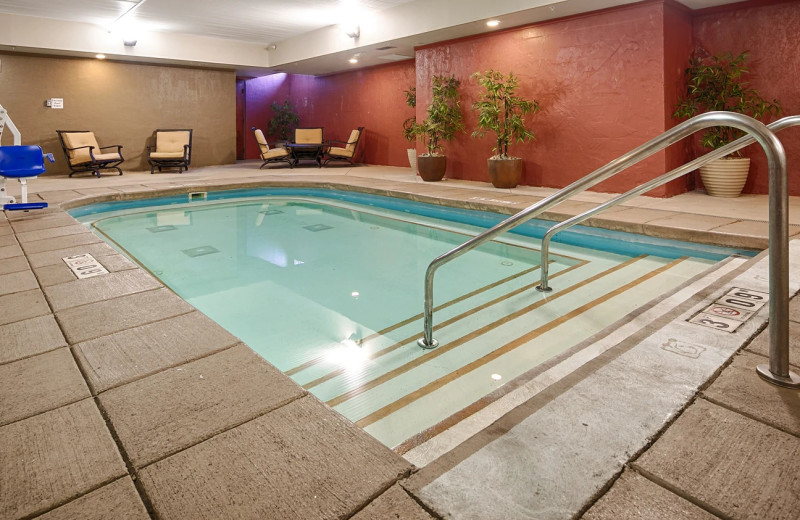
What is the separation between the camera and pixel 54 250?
3.48 m

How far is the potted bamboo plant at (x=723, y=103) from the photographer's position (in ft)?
18.6

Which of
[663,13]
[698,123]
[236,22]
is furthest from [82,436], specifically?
[236,22]

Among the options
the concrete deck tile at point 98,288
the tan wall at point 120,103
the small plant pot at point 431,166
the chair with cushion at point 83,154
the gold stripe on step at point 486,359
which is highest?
the tan wall at point 120,103

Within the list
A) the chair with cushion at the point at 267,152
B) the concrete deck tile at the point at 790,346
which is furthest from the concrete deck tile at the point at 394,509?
the chair with cushion at the point at 267,152

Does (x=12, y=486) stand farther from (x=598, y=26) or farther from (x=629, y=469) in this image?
(x=598, y=26)

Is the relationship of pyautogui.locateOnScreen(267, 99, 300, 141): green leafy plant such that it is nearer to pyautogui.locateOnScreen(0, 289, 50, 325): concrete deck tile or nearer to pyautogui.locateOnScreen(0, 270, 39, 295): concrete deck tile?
pyautogui.locateOnScreen(0, 270, 39, 295): concrete deck tile

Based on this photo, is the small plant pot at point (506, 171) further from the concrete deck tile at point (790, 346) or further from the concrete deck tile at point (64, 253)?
the concrete deck tile at point (790, 346)

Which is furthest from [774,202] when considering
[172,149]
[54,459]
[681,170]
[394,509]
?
[172,149]

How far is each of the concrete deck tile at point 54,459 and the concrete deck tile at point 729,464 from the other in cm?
132

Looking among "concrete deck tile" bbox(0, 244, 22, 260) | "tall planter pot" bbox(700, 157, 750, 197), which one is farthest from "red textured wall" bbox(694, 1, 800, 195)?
"concrete deck tile" bbox(0, 244, 22, 260)

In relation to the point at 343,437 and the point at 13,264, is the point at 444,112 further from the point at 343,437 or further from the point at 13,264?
the point at 343,437

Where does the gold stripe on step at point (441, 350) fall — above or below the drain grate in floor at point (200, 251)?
below

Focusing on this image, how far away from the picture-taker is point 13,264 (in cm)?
313

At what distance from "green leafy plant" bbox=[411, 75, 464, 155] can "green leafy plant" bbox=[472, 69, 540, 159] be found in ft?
2.43
